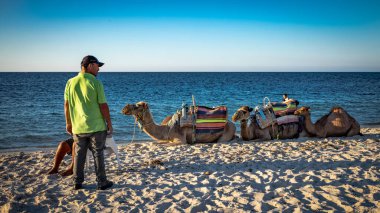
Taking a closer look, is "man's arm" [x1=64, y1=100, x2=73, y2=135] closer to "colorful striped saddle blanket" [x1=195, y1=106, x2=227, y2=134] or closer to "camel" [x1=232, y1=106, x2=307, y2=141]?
"colorful striped saddle blanket" [x1=195, y1=106, x2=227, y2=134]

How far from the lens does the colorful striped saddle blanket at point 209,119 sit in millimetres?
8031

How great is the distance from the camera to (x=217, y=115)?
812 centimetres

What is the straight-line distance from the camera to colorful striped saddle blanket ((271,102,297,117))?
8.47 m

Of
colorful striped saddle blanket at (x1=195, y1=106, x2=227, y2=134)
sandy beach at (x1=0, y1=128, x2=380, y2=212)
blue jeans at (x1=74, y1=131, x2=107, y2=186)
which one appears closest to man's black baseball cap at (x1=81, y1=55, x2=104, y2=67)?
blue jeans at (x1=74, y1=131, x2=107, y2=186)

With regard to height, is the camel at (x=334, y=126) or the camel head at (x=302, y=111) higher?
the camel head at (x=302, y=111)

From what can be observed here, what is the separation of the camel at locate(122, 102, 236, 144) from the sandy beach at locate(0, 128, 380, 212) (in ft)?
2.57

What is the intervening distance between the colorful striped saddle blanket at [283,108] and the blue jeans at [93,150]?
5521 mm

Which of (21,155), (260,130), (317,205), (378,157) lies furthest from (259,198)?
(21,155)

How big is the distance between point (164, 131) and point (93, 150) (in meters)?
3.66

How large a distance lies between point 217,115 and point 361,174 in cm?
384

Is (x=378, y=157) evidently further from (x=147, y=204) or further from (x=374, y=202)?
(x=147, y=204)

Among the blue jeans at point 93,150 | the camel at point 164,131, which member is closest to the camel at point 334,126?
the camel at point 164,131

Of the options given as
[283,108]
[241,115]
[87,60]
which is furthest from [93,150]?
[283,108]

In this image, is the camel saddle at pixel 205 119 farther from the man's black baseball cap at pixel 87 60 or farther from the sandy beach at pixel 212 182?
the man's black baseball cap at pixel 87 60
